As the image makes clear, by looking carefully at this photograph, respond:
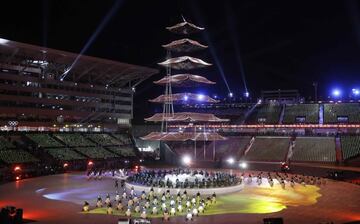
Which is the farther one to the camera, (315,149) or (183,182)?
(315,149)

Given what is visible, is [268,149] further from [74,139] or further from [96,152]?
[74,139]

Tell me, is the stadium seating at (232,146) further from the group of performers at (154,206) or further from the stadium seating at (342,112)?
the group of performers at (154,206)

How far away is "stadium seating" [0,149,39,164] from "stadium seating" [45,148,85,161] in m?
3.79

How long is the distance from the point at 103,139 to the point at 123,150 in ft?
16.4

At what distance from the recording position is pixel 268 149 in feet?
213

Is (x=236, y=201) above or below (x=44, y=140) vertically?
below

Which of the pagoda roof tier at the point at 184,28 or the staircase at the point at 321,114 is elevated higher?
the pagoda roof tier at the point at 184,28

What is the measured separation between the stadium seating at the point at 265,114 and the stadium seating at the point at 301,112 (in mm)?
1891

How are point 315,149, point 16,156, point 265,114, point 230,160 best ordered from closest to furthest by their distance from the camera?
point 16,156 → point 315,149 → point 230,160 → point 265,114

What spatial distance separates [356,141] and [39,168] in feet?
152

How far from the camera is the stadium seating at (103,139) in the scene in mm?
70062

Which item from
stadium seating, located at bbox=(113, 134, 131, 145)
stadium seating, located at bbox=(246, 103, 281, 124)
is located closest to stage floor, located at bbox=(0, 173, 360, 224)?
stadium seating, located at bbox=(113, 134, 131, 145)

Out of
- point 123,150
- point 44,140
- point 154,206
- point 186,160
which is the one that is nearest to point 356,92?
point 186,160

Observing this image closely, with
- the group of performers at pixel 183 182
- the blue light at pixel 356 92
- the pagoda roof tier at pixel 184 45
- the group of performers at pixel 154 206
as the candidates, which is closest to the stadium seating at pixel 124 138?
the group of performers at pixel 183 182
